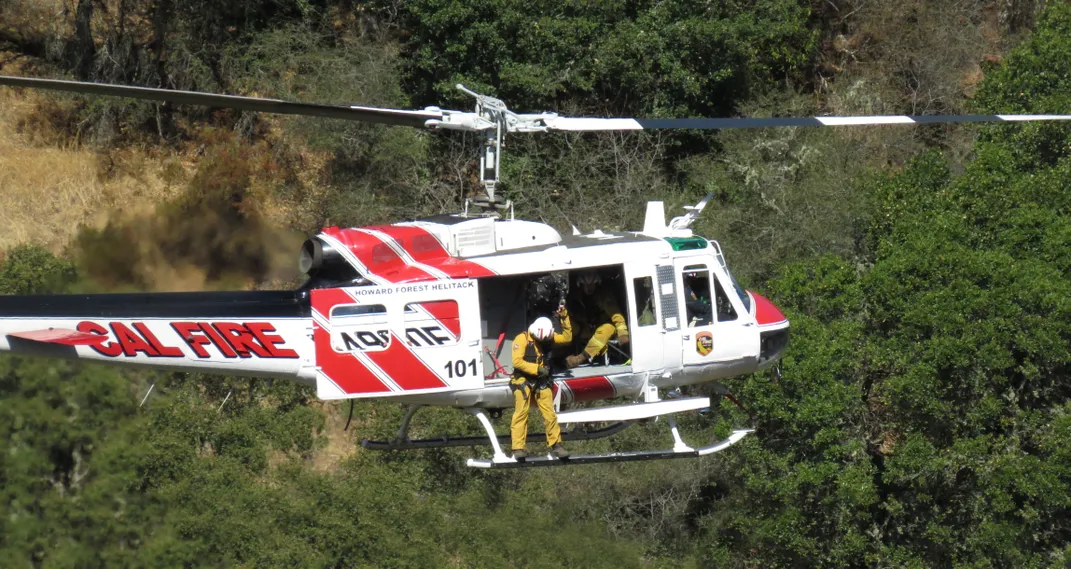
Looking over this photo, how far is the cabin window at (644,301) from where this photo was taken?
13.7m

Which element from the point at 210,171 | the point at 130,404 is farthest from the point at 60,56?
the point at 130,404

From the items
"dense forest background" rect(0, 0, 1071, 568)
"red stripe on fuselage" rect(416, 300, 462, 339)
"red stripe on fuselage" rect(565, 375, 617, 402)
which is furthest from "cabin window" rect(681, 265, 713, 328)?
"dense forest background" rect(0, 0, 1071, 568)

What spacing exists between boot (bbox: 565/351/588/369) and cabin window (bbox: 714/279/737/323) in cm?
141

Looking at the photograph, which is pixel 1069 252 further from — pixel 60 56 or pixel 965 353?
pixel 60 56

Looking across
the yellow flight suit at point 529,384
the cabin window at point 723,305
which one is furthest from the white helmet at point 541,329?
the cabin window at point 723,305

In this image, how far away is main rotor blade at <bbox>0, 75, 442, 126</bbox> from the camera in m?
10.9

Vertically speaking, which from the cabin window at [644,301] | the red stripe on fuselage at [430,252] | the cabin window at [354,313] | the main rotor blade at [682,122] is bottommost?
the cabin window at [644,301]

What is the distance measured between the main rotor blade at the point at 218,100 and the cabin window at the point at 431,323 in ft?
5.69

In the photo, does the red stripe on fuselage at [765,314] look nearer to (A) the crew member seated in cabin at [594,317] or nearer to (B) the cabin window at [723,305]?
(B) the cabin window at [723,305]

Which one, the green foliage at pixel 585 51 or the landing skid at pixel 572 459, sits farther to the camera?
the green foliage at pixel 585 51

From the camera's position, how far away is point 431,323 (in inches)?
521

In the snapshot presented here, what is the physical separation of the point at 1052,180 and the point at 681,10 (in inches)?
306

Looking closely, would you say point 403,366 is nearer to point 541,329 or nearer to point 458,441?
point 541,329

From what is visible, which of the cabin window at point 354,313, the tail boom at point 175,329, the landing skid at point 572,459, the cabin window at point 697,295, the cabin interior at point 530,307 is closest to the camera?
the tail boom at point 175,329
